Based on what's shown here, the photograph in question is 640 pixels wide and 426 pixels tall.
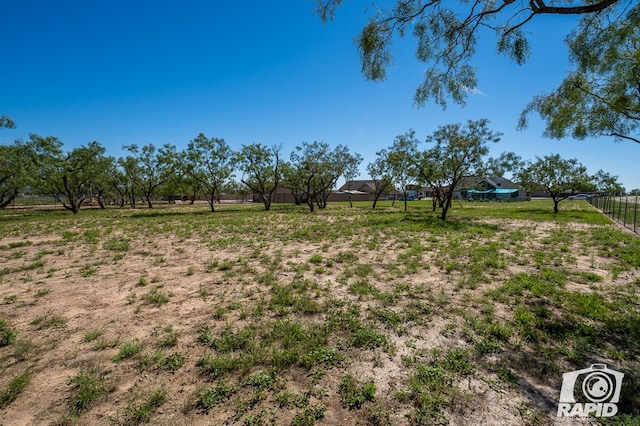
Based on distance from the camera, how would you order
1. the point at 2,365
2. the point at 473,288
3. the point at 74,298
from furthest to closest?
the point at 473,288, the point at 74,298, the point at 2,365

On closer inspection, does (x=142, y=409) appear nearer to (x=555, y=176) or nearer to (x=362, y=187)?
(x=555, y=176)

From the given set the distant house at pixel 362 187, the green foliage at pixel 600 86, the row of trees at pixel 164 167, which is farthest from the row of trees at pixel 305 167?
the distant house at pixel 362 187

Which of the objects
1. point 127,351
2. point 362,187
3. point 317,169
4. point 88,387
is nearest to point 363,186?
point 362,187

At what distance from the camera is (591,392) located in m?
2.59

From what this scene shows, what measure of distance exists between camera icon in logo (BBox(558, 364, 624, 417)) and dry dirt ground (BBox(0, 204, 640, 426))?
137 mm

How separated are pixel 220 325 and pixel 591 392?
162 inches

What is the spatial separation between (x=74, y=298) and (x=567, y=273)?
982cm

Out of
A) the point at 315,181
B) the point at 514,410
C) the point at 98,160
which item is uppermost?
the point at 98,160

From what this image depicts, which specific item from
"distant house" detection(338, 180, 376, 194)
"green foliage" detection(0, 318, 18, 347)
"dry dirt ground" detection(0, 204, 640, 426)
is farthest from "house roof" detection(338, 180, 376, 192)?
"green foliage" detection(0, 318, 18, 347)

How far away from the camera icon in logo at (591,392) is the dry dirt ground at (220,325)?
14 centimetres

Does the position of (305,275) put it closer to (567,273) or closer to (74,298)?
(74,298)

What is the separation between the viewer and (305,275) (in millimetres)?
6148

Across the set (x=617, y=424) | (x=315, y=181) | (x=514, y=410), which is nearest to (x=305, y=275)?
Answer: (x=514, y=410)

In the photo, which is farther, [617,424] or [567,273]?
[567,273]
